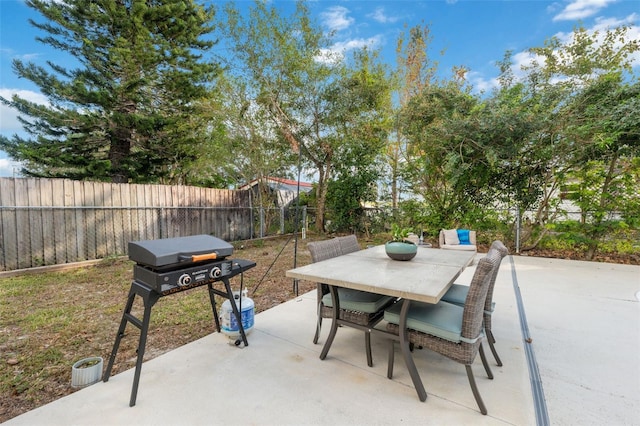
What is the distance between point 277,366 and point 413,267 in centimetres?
128

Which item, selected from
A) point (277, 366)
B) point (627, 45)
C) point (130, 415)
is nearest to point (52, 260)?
point (130, 415)

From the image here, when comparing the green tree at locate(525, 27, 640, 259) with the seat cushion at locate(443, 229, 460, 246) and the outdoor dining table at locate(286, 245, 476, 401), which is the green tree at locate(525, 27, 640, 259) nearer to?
the seat cushion at locate(443, 229, 460, 246)

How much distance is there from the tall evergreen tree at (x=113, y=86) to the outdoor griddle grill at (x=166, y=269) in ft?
21.7

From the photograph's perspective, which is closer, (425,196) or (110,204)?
(110,204)

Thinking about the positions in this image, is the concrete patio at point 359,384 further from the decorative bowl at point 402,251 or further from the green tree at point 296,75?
the green tree at point 296,75

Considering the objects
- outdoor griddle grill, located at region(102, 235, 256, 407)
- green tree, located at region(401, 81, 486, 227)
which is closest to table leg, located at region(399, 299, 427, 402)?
outdoor griddle grill, located at region(102, 235, 256, 407)

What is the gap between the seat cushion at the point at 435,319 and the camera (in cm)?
160

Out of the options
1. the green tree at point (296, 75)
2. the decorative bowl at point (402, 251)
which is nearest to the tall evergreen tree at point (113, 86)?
the green tree at point (296, 75)

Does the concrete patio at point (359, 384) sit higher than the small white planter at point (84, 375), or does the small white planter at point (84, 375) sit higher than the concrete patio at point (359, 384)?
the small white planter at point (84, 375)

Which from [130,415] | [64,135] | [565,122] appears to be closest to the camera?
[130,415]

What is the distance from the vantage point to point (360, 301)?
202 cm

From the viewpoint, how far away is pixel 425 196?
7.66 m

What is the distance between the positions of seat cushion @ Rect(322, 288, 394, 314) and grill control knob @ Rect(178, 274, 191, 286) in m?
1.04

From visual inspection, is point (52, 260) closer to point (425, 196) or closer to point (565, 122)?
point (425, 196)
